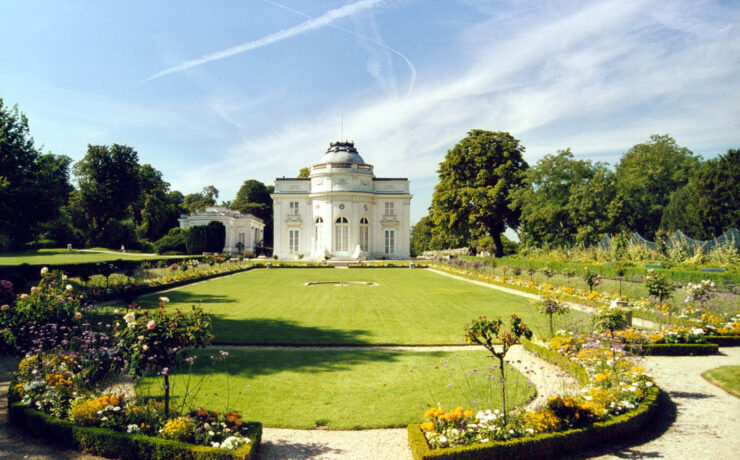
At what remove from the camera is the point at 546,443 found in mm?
4770

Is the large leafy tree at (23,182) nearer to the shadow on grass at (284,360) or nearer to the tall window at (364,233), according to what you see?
the shadow on grass at (284,360)

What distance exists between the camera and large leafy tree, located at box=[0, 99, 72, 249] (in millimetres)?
16550

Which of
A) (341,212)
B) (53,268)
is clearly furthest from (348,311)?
(341,212)

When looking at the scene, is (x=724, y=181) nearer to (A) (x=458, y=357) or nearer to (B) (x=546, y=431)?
(A) (x=458, y=357)

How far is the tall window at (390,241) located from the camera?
5069 centimetres

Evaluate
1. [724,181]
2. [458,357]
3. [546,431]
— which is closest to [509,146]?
[724,181]

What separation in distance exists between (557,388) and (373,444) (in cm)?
340

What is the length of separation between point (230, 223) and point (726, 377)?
50832 millimetres

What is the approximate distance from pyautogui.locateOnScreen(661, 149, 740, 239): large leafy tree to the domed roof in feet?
106

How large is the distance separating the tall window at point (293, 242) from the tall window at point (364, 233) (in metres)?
7.66

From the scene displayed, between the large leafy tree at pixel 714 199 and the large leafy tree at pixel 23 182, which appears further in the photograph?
the large leafy tree at pixel 714 199

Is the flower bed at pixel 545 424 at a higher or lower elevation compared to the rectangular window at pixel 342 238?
lower

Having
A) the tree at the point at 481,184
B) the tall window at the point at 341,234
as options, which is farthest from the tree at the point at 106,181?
the tree at the point at 481,184

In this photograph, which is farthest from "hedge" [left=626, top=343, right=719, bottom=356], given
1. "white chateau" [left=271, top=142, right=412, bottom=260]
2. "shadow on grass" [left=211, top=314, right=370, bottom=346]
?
"white chateau" [left=271, top=142, right=412, bottom=260]
